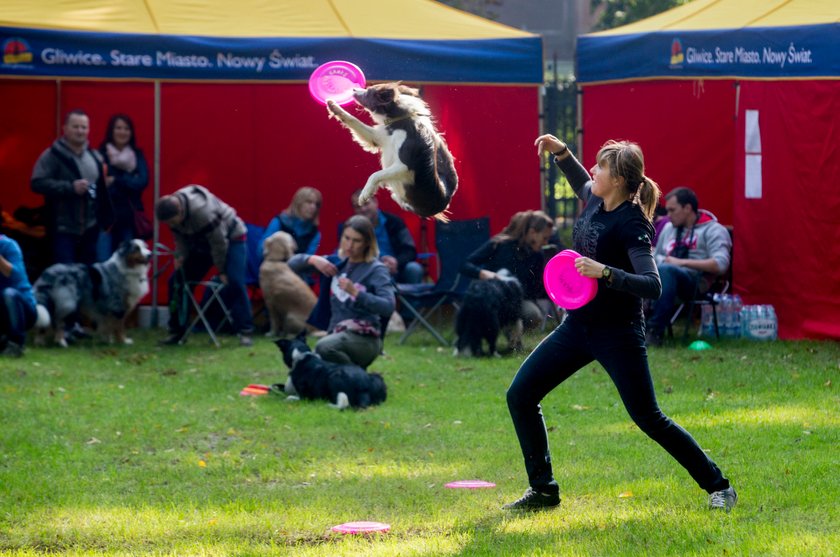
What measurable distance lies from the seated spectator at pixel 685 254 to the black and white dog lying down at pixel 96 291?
5.13m

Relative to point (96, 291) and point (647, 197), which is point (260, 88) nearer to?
point (96, 291)

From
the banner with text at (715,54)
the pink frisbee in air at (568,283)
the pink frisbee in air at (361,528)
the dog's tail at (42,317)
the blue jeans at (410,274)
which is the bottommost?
the pink frisbee in air at (361,528)

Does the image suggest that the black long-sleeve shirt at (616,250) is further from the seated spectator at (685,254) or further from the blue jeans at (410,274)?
the blue jeans at (410,274)

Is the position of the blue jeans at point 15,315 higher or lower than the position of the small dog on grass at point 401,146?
lower

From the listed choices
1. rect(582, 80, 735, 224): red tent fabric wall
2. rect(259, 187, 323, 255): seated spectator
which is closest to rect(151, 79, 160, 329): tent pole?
rect(259, 187, 323, 255): seated spectator

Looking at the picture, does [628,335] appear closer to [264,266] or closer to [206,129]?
[264,266]

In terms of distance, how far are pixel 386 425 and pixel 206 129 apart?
22.6 ft

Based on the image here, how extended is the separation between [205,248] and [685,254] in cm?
477

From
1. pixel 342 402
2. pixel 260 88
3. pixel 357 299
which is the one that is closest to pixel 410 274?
pixel 260 88

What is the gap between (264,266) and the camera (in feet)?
41.7

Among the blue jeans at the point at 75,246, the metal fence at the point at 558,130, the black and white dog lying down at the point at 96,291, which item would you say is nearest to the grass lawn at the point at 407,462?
the black and white dog lying down at the point at 96,291

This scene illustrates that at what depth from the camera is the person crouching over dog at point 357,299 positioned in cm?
909

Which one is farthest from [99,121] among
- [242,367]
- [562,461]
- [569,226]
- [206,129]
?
[562,461]

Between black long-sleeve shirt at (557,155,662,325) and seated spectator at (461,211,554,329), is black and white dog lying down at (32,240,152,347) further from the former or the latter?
black long-sleeve shirt at (557,155,662,325)
